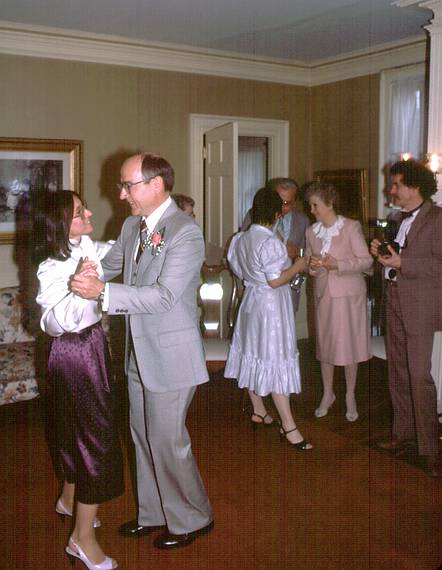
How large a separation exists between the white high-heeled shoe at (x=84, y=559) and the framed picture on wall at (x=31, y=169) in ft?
11.4

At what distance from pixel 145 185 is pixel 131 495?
1799 millimetres

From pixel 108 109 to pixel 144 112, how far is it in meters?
0.36

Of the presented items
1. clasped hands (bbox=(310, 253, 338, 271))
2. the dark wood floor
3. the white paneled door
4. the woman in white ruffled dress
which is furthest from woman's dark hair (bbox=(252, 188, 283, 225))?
the white paneled door

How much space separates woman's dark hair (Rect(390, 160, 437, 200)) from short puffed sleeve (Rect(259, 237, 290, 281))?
2.71 ft

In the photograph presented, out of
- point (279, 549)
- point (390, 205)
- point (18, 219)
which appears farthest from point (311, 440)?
point (18, 219)

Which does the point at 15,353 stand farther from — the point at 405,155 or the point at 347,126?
the point at 347,126

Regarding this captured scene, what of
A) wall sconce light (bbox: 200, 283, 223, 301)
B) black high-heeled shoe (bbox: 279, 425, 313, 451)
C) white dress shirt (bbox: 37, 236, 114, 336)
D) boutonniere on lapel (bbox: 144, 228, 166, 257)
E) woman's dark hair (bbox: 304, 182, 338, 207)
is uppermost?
woman's dark hair (bbox: 304, 182, 338, 207)

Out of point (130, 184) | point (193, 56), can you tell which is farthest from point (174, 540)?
point (193, 56)

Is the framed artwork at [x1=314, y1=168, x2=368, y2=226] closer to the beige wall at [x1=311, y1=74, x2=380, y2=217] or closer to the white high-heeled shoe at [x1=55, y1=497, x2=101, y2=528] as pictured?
the beige wall at [x1=311, y1=74, x2=380, y2=217]

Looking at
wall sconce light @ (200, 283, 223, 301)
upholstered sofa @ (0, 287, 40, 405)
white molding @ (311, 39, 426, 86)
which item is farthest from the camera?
white molding @ (311, 39, 426, 86)

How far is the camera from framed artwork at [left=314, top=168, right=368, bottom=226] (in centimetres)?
634

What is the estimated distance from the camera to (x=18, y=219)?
5648mm

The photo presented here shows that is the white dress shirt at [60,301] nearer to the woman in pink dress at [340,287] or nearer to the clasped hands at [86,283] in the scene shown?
the clasped hands at [86,283]

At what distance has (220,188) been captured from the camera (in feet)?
20.0
